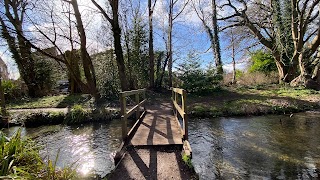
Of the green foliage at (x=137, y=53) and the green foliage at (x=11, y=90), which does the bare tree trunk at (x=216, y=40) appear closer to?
the green foliage at (x=137, y=53)

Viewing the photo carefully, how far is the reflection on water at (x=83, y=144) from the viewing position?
454cm

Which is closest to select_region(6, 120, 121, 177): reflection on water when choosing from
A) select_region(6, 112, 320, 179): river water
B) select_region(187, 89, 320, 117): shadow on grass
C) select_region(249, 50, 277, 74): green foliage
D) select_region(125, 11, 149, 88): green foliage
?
select_region(6, 112, 320, 179): river water

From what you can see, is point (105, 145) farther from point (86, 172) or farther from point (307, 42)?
point (307, 42)

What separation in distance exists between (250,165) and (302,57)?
12.3 m

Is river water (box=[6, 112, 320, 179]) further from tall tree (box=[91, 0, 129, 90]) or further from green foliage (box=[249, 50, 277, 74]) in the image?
green foliage (box=[249, 50, 277, 74])

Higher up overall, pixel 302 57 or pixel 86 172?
pixel 302 57

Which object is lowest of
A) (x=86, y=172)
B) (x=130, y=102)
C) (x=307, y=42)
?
(x=86, y=172)

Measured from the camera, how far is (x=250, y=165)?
424cm

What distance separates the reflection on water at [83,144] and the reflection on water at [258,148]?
2015mm

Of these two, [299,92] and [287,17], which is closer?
[299,92]

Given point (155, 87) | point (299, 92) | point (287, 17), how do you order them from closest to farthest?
point (299, 92), point (287, 17), point (155, 87)

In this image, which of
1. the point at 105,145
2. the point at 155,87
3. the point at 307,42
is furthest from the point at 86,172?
the point at 307,42

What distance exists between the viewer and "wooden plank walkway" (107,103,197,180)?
10.4 feet

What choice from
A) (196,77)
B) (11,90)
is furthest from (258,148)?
(11,90)
